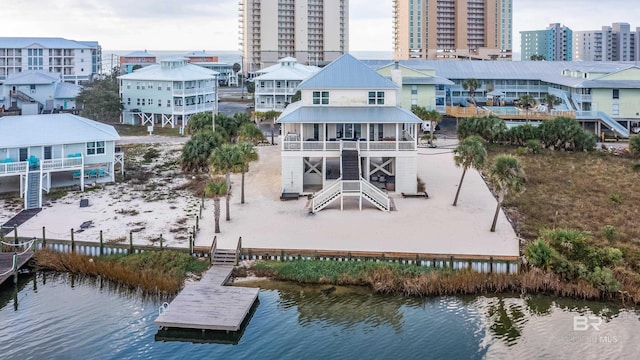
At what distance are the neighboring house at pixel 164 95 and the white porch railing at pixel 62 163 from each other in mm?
31784

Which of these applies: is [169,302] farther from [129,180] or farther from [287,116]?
[129,180]

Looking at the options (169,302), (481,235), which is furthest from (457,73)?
(169,302)

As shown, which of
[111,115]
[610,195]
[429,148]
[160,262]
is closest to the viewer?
[160,262]

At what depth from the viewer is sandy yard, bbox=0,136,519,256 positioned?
2864cm

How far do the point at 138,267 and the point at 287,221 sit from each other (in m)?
8.88

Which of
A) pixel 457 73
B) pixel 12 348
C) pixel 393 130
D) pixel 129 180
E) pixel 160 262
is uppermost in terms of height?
pixel 457 73

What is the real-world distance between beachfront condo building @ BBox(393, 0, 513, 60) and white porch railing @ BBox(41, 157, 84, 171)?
106529 millimetres

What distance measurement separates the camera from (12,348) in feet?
66.6

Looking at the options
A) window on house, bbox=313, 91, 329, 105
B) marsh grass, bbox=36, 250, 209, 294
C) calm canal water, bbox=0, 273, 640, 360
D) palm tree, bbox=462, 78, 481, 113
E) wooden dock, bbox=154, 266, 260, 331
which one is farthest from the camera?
palm tree, bbox=462, 78, 481, 113

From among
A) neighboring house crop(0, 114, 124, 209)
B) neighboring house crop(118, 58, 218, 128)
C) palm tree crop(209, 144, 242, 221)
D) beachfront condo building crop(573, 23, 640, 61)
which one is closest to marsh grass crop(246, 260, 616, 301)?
palm tree crop(209, 144, 242, 221)

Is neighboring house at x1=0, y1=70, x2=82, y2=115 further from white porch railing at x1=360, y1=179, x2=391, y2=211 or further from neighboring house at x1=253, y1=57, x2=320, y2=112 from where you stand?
white porch railing at x1=360, y1=179, x2=391, y2=211

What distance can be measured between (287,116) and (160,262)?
16319 mm

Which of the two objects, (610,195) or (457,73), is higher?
(457,73)

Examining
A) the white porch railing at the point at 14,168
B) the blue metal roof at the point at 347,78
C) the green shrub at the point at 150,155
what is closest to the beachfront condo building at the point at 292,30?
the green shrub at the point at 150,155
